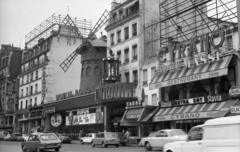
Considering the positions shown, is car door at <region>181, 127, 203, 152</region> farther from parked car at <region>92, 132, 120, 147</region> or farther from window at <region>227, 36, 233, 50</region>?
window at <region>227, 36, 233, 50</region>

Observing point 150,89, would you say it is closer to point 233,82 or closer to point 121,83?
point 121,83

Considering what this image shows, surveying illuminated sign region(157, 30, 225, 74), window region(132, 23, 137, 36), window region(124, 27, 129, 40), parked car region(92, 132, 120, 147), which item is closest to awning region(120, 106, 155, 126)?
illuminated sign region(157, 30, 225, 74)

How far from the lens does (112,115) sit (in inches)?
1774

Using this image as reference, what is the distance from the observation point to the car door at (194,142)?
12.4 metres

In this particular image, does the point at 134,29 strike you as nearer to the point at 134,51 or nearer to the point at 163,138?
the point at 134,51

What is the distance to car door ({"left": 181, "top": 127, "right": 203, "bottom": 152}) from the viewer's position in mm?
12398

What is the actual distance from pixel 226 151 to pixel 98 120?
1433 inches

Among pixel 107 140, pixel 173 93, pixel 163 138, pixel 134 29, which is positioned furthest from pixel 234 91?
pixel 134 29

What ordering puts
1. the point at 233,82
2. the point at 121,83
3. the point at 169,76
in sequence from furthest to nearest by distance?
the point at 121,83 → the point at 169,76 → the point at 233,82

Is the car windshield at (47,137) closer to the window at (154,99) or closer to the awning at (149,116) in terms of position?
the awning at (149,116)

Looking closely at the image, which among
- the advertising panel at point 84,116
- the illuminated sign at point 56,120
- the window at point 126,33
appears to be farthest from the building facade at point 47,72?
the window at point 126,33

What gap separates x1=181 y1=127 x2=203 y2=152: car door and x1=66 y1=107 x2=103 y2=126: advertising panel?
33573mm

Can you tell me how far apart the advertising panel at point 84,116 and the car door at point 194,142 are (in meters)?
33.6

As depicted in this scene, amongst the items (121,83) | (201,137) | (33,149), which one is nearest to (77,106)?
(121,83)
